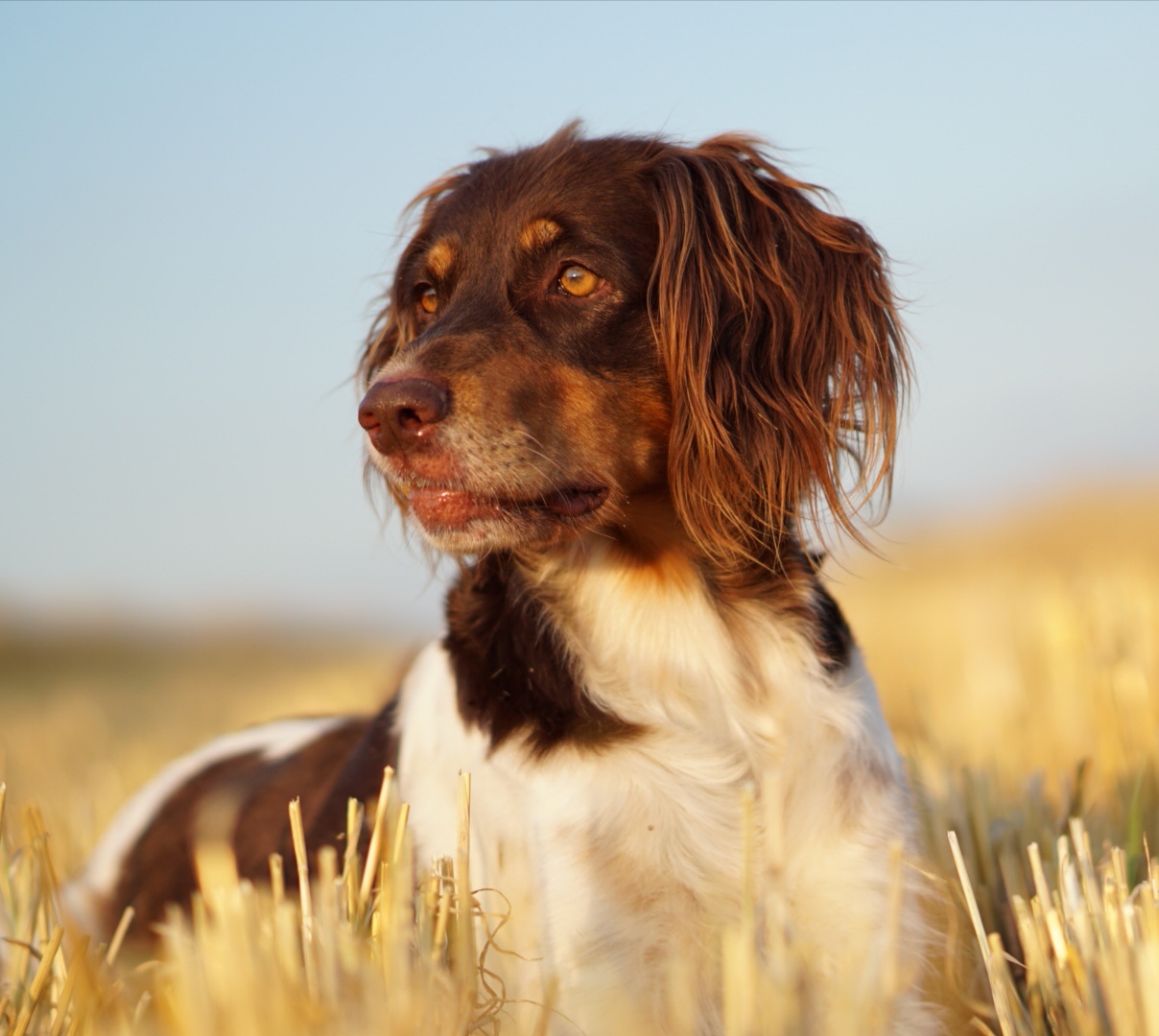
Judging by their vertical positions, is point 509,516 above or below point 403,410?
below

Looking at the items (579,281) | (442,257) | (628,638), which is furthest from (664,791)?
(442,257)

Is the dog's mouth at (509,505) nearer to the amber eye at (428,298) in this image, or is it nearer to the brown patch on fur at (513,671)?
the brown patch on fur at (513,671)

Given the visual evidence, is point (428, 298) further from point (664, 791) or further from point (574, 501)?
point (664, 791)

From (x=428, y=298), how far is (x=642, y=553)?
89cm

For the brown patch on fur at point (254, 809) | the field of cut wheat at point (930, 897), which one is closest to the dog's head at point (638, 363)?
the field of cut wheat at point (930, 897)

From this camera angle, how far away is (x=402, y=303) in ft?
10.3

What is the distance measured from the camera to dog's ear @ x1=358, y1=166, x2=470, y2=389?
314cm

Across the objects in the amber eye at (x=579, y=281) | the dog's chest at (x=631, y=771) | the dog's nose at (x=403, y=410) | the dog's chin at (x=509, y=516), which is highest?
the amber eye at (x=579, y=281)

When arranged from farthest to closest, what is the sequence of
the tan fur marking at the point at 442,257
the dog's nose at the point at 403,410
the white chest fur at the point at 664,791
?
the tan fur marking at the point at 442,257
the dog's nose at the point at 403,410
the white chest fur at the point at 664,791

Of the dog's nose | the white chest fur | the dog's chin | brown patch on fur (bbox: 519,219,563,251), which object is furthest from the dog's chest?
brown patch on fur (bbox: 519,219,563,251)

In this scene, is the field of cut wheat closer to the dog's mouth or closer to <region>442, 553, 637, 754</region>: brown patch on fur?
<region>442, 553, 637, 754</region>: brown patch on fur

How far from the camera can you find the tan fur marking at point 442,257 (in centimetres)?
283

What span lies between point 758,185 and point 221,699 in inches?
402

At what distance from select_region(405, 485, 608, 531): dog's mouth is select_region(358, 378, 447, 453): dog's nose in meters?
0.14
